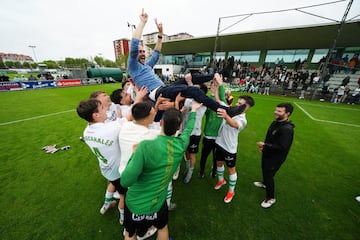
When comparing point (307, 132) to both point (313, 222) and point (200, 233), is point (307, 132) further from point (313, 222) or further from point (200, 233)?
point (200, 233)

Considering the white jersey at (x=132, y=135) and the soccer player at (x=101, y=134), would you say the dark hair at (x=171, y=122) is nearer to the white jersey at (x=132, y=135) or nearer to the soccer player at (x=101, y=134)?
the white jersey at (x=132, y=135)

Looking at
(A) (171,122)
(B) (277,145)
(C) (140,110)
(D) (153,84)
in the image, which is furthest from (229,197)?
(D) (153,84)

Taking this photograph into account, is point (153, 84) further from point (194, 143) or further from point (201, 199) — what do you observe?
point (201, 199)

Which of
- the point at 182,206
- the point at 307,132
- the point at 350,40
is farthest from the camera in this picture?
the point at 350,40

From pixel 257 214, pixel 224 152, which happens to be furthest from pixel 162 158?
pixel 257 214

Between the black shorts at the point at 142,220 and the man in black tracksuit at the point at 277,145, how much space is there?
1.98 meters

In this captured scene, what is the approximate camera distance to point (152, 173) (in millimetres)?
1308

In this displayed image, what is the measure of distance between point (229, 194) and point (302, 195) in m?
1.63

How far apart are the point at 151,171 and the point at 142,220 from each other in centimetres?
62

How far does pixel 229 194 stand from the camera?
111 inches

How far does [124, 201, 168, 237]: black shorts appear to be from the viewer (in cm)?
148

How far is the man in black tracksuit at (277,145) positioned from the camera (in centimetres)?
233

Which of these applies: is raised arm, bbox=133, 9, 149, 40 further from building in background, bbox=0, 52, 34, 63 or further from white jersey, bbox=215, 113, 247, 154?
building in background, bbox=0, 52, 34, 63

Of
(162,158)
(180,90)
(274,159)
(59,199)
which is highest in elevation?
(180,90)
